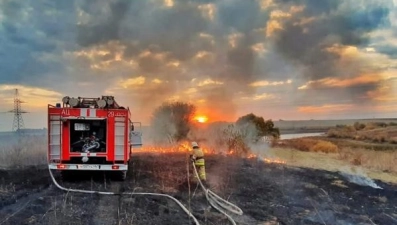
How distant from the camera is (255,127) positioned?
102 ft

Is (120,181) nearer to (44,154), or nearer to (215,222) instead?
(215,222)

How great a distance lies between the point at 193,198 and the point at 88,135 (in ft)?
14.9

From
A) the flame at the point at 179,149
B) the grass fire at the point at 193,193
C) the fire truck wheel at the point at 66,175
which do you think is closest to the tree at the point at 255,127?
the flame at the point at 179,149

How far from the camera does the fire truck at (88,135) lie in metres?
13.4

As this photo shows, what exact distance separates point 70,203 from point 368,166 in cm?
2026

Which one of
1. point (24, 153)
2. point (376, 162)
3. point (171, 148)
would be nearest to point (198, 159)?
point (24, 153)

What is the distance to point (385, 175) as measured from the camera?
2162 centimetres

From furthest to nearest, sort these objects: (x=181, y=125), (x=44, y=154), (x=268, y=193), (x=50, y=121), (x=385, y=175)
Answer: (x=181, y=125) → (x=44, y=154) → (x=385, y=175) → (x=268, y=193) → (x=50, y=121)

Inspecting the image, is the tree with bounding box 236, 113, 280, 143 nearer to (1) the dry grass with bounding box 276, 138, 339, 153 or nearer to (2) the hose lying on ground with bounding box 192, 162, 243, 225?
(1) the dry grass with bounding box 276, 138, 339, 153

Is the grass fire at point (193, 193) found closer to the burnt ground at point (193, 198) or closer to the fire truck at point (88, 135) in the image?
the burnt ground at point (193, 198)

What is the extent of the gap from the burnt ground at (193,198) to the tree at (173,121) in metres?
12.8

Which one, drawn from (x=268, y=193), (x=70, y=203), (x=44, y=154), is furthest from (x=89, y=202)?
(x=44, y=154)

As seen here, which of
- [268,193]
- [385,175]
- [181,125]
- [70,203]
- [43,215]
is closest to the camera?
[43,215]

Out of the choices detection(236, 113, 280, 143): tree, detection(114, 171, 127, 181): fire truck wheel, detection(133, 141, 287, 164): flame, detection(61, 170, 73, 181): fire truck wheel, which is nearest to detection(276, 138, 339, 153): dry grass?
detection(236, 113, 280, 143): tree
